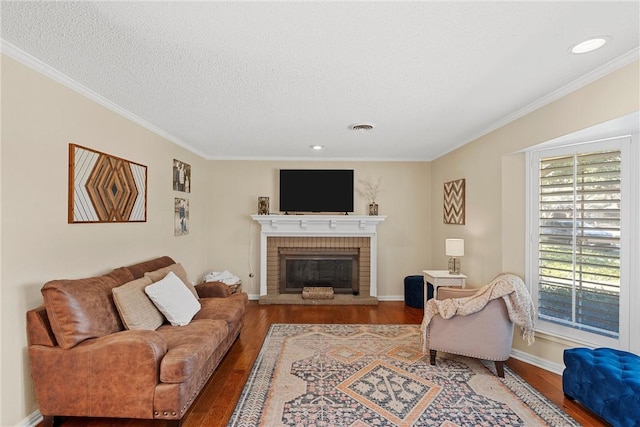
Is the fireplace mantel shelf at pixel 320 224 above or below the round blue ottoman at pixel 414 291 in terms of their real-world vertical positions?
above

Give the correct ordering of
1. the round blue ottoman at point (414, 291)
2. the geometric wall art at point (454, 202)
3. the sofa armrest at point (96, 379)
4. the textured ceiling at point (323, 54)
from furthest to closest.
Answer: the round blue ottoman at point (414, 291) < the geometric wall art at point (454, 202) < the sofa armrest at point (96, 379) < the textured ceiling at point (323, 54)

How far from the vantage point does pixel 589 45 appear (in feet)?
5.78

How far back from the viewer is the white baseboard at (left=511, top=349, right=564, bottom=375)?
2.79 m

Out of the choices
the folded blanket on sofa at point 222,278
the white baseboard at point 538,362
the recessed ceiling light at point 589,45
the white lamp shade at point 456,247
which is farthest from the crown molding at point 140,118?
the white baseboard at point 538,362

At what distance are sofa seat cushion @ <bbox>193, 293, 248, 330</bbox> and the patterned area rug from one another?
0.50 m

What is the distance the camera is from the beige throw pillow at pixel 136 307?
2.34 metres

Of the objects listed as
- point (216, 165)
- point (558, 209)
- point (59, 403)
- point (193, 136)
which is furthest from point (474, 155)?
point (59, 403)

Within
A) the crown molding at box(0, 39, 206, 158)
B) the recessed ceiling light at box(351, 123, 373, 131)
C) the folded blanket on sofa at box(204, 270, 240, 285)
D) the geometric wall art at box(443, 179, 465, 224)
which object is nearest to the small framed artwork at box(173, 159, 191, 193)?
Result: the crown molding at box(0, 39, 206, 158)

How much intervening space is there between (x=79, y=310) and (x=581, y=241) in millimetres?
4034

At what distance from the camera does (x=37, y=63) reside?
1995 mm

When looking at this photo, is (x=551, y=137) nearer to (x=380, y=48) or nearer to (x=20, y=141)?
(x=380, y=48)

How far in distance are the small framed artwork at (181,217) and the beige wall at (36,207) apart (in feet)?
3.68

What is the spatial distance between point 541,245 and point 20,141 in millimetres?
4304

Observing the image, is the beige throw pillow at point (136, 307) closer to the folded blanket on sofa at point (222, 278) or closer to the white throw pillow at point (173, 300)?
the white throw pillow at point (173, 300)
